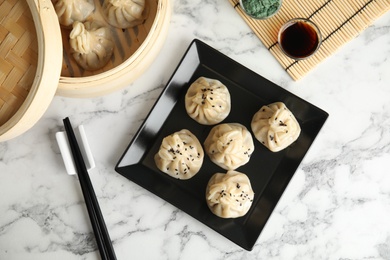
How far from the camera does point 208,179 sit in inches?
89.0

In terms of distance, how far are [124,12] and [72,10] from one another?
0.72 feet

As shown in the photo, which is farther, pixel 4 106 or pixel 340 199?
pixel 340 199

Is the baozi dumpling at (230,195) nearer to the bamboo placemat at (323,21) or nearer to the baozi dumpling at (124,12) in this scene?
the bamboo placemat at (323,21)

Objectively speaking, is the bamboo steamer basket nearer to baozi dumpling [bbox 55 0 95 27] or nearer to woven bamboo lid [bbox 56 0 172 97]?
woven bamboo lid [bbox 56 0 172 97]

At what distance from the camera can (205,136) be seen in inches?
89.7

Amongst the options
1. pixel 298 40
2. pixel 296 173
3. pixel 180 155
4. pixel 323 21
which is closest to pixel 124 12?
pixel 180 155

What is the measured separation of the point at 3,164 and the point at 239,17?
1.26m

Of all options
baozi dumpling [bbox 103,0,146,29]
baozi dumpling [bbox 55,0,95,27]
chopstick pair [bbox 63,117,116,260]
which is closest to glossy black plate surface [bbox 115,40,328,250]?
chopstick pair [bbox 63,117,116,260]

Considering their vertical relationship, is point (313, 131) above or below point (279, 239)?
above

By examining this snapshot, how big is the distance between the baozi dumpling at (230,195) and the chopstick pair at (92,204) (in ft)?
1.54

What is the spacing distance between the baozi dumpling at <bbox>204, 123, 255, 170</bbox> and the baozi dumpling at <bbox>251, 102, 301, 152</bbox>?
0.06 m

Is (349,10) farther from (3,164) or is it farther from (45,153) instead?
(3,164)

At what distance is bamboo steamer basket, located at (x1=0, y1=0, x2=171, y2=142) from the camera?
5.88ft

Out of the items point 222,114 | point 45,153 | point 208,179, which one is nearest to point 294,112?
point 222,114
